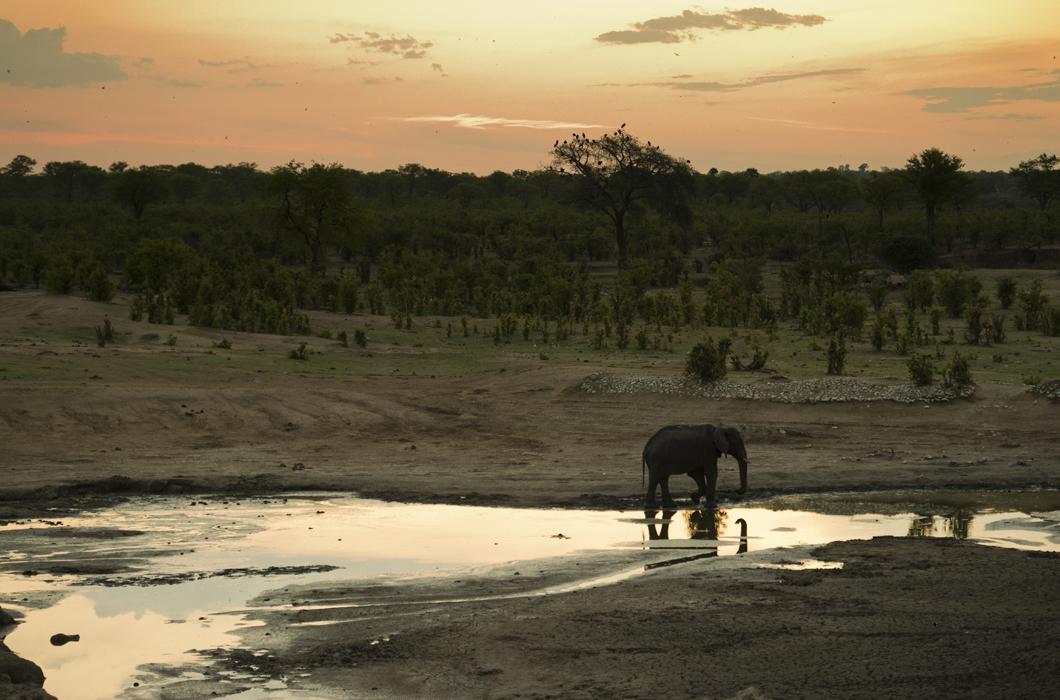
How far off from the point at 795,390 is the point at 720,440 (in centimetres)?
731

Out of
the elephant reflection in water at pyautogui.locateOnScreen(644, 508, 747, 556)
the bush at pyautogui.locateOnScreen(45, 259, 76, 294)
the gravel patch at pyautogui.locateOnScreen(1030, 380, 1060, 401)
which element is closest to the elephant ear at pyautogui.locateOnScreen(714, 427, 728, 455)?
the elephant reflection in water at pyautogui.locateOnScreen(644, 508, 747, 556)

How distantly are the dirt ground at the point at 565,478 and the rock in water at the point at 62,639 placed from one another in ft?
5.14

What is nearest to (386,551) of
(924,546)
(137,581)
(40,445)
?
(137,581)

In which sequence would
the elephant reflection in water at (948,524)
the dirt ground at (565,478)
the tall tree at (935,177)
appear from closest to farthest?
the dirt ground at (565,478)
the elephant reflection in water at (948,524)
the tall tree at (935,177)

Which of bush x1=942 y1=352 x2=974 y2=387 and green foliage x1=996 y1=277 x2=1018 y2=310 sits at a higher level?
green foliage x1=996 y1=277 x2=1018 y2=310

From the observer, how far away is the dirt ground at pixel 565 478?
10.3 metres

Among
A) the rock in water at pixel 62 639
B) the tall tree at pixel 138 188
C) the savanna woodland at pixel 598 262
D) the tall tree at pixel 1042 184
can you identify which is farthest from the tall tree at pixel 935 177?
the rock in water at pixel 62 639

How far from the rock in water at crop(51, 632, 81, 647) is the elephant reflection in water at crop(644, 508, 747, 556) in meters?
6.86

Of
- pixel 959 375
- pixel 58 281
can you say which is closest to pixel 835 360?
pixel 959 375

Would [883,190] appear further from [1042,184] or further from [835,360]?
[835,360]

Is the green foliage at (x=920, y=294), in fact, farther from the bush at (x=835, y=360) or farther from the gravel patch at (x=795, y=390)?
the gravel patch at (x=795, y=390)

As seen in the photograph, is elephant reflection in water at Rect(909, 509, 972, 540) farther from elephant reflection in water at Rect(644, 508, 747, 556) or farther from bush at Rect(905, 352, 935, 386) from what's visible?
bush at Rect(905, 352, 935, 386)

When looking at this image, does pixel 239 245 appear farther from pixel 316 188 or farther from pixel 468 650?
pixel 468 650

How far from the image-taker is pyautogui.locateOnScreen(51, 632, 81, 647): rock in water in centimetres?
1112
